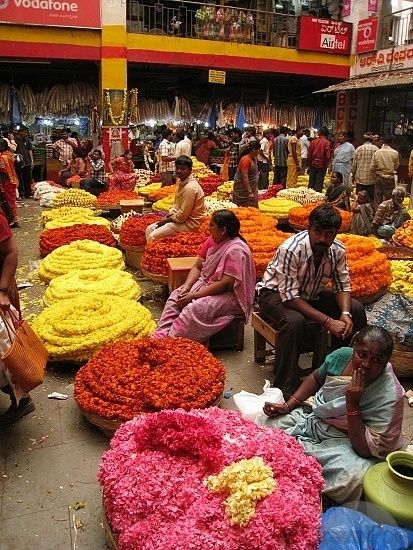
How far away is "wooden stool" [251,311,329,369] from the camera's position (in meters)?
4.06

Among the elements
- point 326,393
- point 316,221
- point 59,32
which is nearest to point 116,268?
point 316,221

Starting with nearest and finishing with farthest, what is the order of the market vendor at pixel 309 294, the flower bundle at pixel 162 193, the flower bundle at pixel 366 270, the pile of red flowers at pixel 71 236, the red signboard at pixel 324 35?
the market vendor at pixel 309 294
the flower bundle at pixel 366 270
the pile of red flowers at pixel 71 236
the flower bundle at pixel 162 193
the red signboard at pixel 324 35

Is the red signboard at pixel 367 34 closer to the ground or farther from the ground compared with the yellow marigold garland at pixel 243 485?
farther from the ground

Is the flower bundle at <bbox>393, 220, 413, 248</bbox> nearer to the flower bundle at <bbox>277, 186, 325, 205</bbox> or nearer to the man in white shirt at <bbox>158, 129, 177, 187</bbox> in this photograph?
the flower bundle at <bbox>277, 186, 325, 205</bbox>

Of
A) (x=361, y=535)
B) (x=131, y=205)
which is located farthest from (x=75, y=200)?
(x=361, y=535)

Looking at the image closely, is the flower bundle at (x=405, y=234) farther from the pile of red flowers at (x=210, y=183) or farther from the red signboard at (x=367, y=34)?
the red signboard at (x=367, y=34)

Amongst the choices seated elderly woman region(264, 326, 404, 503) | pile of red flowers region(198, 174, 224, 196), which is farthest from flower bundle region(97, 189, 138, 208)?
seated elderly woman region(264, 326, 404, 503)

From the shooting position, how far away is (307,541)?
2.18m

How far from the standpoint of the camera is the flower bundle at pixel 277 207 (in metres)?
9.37

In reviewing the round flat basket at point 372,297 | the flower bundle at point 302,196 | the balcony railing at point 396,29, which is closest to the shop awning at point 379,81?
the balcony railing at point 396,29

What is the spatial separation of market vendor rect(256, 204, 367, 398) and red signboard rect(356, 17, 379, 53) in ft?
47.4

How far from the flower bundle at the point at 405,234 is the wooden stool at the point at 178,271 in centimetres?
321

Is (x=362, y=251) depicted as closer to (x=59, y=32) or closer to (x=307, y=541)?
(x=307, y=541)

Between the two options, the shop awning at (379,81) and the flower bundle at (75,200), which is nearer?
the flower bundle at (75,200)
